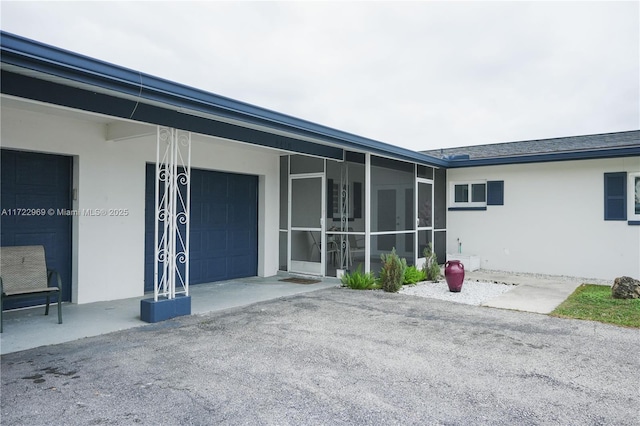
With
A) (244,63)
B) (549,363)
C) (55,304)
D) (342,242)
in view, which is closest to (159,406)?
(549,363)

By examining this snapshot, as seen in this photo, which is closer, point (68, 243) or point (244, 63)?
point (68, 243)

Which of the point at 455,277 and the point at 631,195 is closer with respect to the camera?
the point at 455,277

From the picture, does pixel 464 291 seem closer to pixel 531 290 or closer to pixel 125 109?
pixel 531 290

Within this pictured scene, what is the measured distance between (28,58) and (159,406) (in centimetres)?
291

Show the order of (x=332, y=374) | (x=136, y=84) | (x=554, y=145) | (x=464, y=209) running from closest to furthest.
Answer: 1. (x=332, y=374)
2. (x=136, y=84)
3. (x=464, y=209)
4. (x=554, y=145)

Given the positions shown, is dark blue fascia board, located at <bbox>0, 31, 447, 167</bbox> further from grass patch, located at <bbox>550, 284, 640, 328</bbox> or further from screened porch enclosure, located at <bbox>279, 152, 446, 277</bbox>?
grass patch, located at <bbox>550, 284, 640, 328</bbox>

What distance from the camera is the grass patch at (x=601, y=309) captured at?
5.39 meters

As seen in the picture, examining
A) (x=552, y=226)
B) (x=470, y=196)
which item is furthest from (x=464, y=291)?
(x=470, y=196)

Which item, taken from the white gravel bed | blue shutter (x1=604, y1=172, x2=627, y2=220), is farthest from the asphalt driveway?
blue shutter (x1=604, y1=172, x2=627, y2=220)

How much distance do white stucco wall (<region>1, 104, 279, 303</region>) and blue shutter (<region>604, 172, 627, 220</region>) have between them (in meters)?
8.05

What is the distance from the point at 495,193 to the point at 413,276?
346 cm

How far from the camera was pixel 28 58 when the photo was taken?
3.39 meters

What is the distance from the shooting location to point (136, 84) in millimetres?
4215

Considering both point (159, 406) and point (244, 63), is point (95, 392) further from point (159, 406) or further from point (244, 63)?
point (244, 63)
